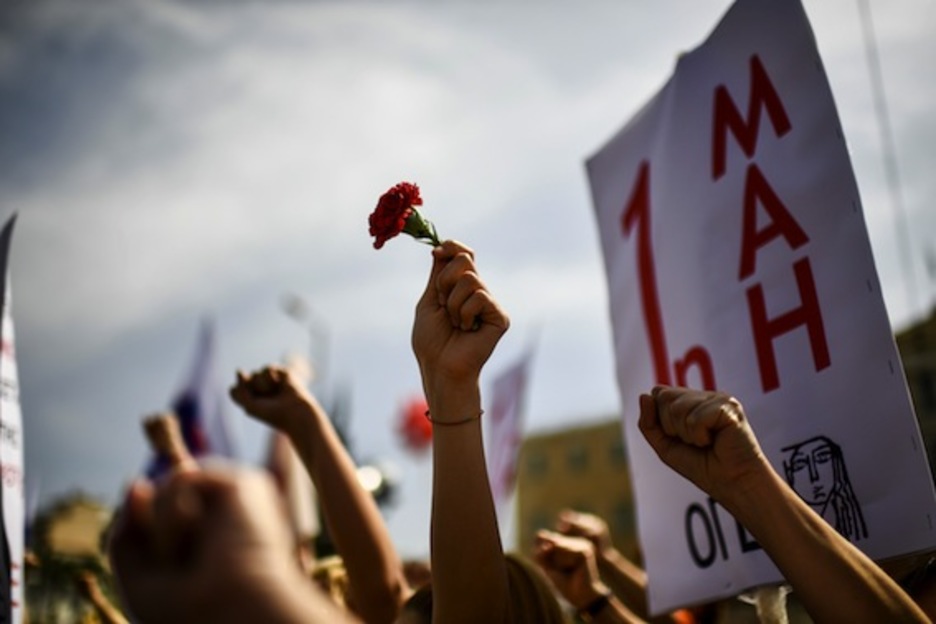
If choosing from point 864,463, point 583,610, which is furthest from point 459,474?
point 583,610

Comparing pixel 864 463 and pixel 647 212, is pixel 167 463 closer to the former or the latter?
pixel 647 212

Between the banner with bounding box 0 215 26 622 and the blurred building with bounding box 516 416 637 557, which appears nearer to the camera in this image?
the banner with bounding box 0 215 26 622

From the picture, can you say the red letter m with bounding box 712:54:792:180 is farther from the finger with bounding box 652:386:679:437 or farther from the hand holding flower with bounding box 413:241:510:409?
the hand holding flower with bounding box 413:241:510:409

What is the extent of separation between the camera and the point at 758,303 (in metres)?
2.41

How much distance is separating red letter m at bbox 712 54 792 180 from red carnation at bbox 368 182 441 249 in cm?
116

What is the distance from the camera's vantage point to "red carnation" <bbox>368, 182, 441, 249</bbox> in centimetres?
176

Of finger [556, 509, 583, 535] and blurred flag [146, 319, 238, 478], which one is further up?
blurred flag [146, 319, 238, 478]

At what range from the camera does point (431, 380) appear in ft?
5.52

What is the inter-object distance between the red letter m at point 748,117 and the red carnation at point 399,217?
1160 millimetres

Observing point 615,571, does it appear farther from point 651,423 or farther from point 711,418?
point 711,418

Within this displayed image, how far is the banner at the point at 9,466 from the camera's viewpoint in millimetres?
2697

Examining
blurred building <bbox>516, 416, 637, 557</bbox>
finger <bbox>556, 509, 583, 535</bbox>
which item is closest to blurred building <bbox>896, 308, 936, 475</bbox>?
blurred building <bbox>516, 416, 637, 557</bbox>

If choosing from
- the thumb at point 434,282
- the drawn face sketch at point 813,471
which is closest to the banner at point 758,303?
the drawn face sketch at point 813,471

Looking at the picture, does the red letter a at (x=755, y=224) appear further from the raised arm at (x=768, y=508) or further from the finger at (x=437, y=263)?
the finger at (x=437, y=263)
